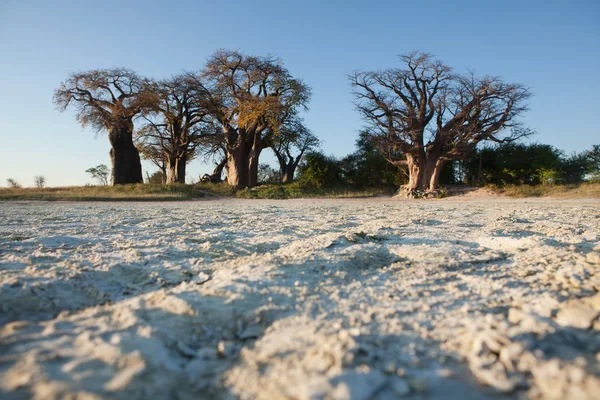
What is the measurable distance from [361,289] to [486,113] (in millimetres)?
19273

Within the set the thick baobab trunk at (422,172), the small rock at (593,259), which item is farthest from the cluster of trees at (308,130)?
the small rock at (593,259)

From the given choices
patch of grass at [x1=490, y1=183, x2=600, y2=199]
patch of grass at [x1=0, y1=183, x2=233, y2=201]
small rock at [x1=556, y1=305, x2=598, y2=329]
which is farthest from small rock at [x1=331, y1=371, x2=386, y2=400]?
patch of grass at [x1=0, y1=183, x2=233, y2=201]

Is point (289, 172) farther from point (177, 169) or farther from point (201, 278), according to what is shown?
point (201, 278)

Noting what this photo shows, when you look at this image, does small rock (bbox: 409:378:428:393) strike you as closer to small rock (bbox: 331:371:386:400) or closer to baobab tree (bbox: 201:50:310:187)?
small rock (bbox: 331:371:386:400)

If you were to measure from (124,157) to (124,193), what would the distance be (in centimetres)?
759

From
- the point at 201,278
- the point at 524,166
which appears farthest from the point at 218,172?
the point at 201,278

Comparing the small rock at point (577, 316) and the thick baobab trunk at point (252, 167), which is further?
the thick baobab trunk at point (252, 167)

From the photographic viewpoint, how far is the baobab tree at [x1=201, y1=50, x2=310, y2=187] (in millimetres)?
21625

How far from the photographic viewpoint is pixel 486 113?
18.3 meters

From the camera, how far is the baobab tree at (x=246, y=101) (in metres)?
21.6

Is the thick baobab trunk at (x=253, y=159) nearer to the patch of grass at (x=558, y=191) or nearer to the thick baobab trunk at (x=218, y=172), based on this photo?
the thick baobab trunk at (x=218, y=172)

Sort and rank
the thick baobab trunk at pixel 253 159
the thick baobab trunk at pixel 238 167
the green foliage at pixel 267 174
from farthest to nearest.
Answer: the green foliage at pixel 267 174 < the thick baobab trunk at pixel 253 159 < the thick baobab trunk at pixel 238 167

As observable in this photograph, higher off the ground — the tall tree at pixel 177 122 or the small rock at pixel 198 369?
the tall tree at pixel 177 122

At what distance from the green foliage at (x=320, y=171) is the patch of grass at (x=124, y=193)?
538 cm
